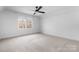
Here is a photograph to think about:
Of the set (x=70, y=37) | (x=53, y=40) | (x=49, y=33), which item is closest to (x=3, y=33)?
(x=49, y=33)

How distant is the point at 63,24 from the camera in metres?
2.99

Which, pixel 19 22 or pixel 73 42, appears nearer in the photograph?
pixel 19 22

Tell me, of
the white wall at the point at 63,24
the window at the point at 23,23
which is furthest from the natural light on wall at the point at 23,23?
the white wall at the point at 63,24

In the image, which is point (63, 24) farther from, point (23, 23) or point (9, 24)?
point (9, 24)

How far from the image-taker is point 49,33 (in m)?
2.95

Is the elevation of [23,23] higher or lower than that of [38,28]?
higher

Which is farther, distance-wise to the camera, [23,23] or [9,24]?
[9,24]

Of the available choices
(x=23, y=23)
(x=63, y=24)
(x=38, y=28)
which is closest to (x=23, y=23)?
(x=23, y=23)

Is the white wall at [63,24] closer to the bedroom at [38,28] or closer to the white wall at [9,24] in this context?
the bedroom at [38,28]

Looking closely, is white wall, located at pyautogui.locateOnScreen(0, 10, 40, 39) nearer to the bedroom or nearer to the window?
the bedroom

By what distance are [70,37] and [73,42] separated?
0.27 meters

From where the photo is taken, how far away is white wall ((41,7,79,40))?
2771mm
